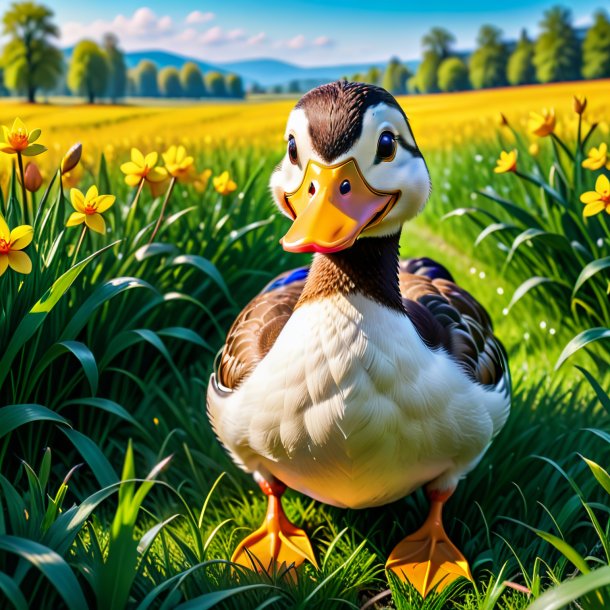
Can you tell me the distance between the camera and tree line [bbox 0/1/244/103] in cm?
532

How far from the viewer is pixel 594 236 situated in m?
2.88

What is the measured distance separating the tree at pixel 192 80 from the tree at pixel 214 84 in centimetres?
5

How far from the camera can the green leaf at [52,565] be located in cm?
130

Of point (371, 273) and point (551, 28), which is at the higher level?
point (551, 28)

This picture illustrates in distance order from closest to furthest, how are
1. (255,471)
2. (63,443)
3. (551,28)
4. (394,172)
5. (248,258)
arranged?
(394,172) → (255,471) → (63,443) → (248,258) → (551,28)

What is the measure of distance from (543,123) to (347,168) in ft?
4.71

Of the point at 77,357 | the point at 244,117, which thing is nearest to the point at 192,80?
the point at 244,117

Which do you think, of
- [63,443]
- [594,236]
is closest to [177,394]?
[63,443]

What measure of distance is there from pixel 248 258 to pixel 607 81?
360cm

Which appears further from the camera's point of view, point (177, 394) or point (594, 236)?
point (594, 236)

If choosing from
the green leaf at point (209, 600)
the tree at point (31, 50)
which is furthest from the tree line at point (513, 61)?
the green leaf at point (209, 600)

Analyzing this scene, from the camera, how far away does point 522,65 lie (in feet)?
17.8

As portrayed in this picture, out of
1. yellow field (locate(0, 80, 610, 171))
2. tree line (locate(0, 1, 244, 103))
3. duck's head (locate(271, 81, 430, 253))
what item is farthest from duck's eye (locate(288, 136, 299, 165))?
tree line (locate(0, 1, 244, 103))

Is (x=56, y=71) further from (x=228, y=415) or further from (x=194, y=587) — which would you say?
(x=194, y=587)
